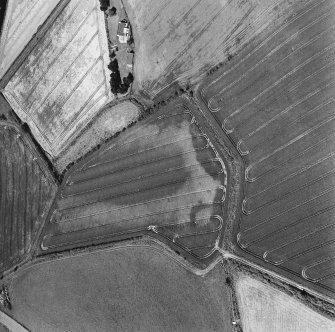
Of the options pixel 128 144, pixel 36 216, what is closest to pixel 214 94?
pixel 128 144

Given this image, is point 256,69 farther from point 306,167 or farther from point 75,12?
point 75,12

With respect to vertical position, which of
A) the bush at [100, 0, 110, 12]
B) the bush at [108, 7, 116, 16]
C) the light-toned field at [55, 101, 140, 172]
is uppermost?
the bush at [100, 0, 110, 12]

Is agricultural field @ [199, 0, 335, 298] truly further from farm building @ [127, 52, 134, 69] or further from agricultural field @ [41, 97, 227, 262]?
farm building @ [127, 52, 134, 69]

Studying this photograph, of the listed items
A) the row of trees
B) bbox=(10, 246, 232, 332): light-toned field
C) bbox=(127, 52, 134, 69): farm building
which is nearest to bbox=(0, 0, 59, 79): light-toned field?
the row of trees

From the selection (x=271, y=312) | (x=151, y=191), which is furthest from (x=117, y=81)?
(x=271, y=312)

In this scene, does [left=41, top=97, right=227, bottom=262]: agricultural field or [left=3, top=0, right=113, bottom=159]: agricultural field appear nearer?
[left=41, top=97, right=227, bottom=262]: agricultural field

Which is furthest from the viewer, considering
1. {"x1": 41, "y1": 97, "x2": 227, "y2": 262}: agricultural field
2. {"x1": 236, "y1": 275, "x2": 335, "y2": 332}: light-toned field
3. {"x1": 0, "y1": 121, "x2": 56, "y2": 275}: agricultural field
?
{"x1": 0, "y1": 121, "x2": 56, "y2": 275}: agricultural field

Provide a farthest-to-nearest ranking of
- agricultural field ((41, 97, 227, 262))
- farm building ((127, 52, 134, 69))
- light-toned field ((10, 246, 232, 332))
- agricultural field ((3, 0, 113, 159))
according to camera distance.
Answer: agricultural field ((3, 0, 113, 159)) < farm building ((127, 52, 134, 69)) < agricultural field ((41, 97, 227, 262)) < light-toned field ((10, 246, 232, 332))

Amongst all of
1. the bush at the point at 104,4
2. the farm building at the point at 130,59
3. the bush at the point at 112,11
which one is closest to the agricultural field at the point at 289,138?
the farm building at the point at 130,59
